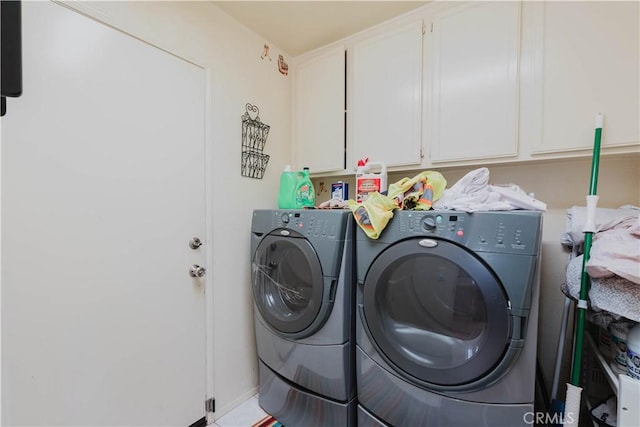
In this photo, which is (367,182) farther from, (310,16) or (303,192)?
(310,16)

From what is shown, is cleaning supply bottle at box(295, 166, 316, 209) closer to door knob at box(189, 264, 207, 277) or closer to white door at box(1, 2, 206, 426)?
white door at box(1, 2, 206, 426)

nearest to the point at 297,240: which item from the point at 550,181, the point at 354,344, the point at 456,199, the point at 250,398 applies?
the point at 354,344

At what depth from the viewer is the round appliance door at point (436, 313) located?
1.00m

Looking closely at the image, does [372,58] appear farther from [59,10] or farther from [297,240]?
[59,10]

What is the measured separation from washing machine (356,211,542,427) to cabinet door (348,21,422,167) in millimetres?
673

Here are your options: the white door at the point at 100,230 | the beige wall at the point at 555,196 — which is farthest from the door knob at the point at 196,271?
the beige wall at the point at 555,196

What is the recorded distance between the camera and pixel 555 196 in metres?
1.53

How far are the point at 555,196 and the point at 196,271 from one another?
198 centimetres

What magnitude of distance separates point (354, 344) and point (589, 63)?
5.29ft

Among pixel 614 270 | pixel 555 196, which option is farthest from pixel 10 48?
pixel 555 196

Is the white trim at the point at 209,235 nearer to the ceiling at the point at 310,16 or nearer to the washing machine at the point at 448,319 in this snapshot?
the ceiling at the point at 310,16

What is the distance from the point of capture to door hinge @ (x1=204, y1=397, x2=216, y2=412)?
1.59 meters

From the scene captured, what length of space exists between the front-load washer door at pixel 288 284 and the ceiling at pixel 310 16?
4.21 feet

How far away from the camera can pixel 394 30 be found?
66.4 inches
